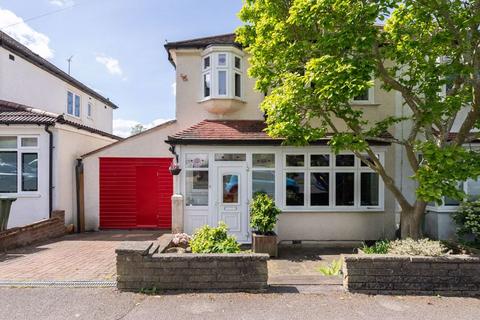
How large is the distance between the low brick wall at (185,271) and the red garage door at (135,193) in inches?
265

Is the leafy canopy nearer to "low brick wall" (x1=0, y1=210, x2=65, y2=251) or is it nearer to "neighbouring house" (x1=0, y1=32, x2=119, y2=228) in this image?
"neighbouring house" (x1=0, y1=32, x2=119, y2=228)

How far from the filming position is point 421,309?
4465 millimetres

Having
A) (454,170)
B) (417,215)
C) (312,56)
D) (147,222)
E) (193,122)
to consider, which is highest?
(312,56)

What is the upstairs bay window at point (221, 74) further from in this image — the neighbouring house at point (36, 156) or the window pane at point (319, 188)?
the neighbouring house at point (36, 156)

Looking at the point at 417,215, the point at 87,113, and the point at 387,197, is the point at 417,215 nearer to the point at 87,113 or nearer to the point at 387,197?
the point at 387,197

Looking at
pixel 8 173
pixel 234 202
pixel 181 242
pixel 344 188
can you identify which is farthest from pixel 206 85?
pixel 8 173

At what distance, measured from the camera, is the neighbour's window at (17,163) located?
32.0 feet

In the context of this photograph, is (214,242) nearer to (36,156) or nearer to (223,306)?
(223,306)

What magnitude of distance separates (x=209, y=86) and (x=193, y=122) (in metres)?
1.37

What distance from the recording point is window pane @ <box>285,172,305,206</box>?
30.0 feet

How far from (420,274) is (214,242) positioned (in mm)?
3560

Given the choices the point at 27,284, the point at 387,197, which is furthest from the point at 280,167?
the point at 27,284

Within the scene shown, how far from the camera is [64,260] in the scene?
6.88m

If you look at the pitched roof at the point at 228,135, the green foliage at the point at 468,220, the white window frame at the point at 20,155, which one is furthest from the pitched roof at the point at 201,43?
the green foliage at the point at 468,220
